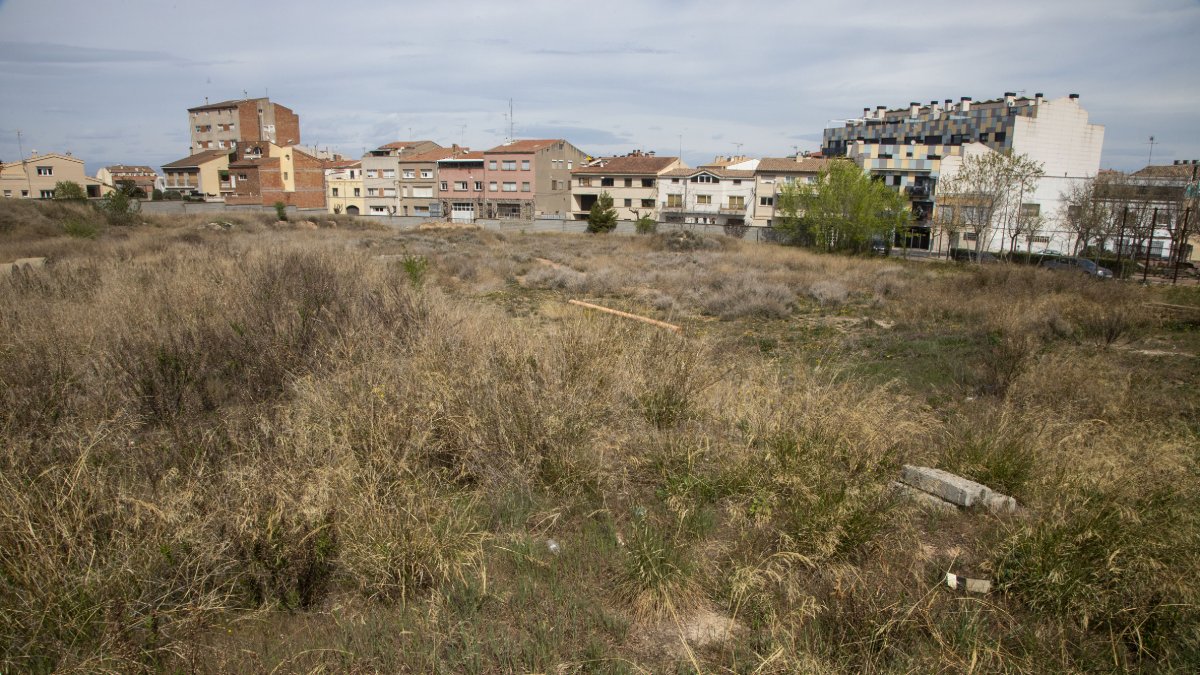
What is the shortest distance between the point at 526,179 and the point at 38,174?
168 ft

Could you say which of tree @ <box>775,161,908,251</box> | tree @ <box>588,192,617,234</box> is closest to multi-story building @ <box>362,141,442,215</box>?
tree @ <box>588,192,617,234</box>

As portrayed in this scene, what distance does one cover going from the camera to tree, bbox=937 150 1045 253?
37.9 metres

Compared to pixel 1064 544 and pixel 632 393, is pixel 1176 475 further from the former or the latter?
pixel 632 393

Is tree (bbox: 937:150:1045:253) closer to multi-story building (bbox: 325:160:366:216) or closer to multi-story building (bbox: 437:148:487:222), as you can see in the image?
multi-story building (bbox: 437:148:487:222)

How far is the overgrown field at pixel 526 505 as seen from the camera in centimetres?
292

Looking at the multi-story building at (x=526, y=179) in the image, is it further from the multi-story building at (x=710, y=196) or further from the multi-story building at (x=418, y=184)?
the multi-story building at (x=710, y=196)

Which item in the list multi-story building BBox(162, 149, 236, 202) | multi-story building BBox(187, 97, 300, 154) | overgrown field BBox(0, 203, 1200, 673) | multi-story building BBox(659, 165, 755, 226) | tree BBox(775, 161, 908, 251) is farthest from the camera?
multi-story building BBox(187, 97, 300, 154)

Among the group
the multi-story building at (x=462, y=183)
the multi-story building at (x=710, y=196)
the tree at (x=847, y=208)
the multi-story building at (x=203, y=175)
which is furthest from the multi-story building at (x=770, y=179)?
the multi-story building at (x=203, y=175)

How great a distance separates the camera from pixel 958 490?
4.34 m

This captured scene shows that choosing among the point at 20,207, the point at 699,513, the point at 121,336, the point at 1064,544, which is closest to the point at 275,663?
the point at 699,513

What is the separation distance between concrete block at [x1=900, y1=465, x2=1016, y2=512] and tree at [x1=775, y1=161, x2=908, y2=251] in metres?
39.3

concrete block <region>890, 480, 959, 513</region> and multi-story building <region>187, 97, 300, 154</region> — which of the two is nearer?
concrete block <region>890, 480, 959, 513</region>

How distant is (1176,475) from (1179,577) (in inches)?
73.7

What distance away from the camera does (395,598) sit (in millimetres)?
3303
